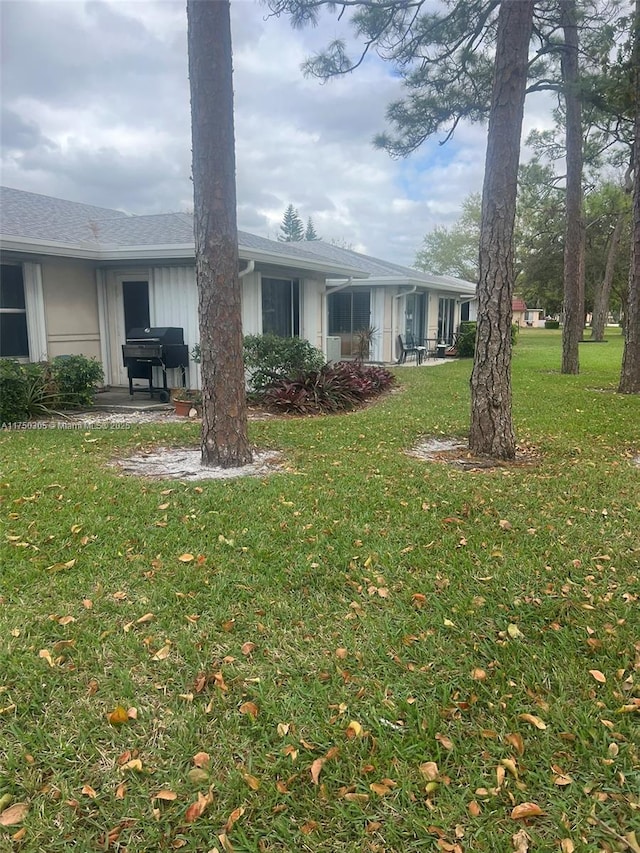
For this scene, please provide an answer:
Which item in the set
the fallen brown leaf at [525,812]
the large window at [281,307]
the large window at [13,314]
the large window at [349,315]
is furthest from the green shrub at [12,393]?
the large window at [349,315]

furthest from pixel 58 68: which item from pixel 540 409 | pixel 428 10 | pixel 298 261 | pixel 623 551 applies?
pixel 623 551

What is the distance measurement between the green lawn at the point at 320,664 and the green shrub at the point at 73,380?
376 centimetres

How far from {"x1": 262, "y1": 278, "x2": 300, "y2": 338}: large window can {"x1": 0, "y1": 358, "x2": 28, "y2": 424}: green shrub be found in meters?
4.81

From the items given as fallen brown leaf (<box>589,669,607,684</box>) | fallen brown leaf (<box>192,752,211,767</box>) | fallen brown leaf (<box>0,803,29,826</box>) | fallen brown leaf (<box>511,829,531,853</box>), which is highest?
fallen brown leaf (<box>589,669,607,684</box>)

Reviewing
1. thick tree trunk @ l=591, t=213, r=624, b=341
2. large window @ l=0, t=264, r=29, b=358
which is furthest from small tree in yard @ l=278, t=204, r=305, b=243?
large window @ l=0, t=264, r=29, b=358

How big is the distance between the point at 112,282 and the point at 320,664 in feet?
31.4

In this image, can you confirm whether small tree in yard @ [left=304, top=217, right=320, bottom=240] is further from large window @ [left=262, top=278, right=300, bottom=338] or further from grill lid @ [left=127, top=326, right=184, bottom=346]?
grill lid @ [left=127, top=326, right=184, bottom=346]

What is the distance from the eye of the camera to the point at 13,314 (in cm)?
929

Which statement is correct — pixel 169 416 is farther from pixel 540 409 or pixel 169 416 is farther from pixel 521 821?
pixel 521 821

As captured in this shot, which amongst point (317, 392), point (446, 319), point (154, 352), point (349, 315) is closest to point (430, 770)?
point (317, 392)

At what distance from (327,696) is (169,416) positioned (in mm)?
6673

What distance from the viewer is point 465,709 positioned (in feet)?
7.62

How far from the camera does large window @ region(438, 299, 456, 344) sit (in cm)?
2244

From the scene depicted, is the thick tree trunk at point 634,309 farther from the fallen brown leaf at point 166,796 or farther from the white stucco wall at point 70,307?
the fallen brown leaf at point 166,796
